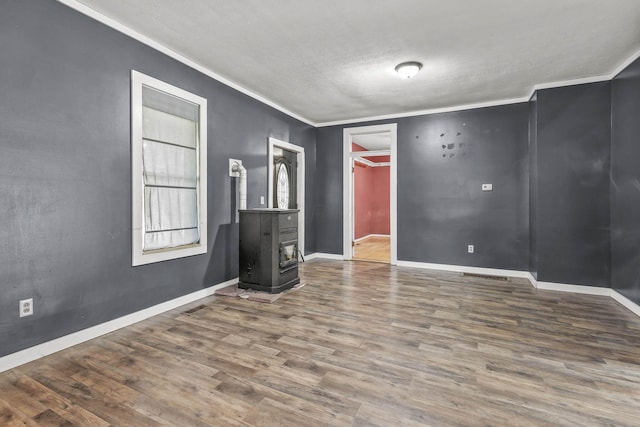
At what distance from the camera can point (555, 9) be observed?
252 centimetres

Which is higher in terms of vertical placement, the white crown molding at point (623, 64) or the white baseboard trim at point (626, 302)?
the white crown molding at point (623, 64)

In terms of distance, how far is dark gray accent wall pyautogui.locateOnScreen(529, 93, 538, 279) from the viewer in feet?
13.9

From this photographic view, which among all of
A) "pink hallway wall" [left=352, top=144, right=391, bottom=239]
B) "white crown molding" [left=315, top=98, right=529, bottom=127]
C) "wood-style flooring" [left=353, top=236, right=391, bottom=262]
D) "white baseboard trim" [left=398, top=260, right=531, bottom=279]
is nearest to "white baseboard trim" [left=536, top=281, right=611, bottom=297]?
"white baseboard trim" [left=398, top=260, right=531, bottom=279]

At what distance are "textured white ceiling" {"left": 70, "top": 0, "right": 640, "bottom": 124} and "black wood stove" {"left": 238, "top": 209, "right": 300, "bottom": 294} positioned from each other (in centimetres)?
177

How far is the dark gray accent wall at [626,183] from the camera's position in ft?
10.6

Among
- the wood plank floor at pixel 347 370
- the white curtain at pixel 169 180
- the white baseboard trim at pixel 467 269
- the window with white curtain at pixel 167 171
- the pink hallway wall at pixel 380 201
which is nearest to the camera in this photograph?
the wood plank floor at pixel 347 370

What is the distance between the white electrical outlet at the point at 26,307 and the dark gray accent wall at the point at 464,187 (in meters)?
4.88

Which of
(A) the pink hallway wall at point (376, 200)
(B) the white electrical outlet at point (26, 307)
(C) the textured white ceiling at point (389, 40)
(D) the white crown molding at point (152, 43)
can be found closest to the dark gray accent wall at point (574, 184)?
(C) the textured white ceiling at point (389, 40)

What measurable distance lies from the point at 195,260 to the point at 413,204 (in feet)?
12.3

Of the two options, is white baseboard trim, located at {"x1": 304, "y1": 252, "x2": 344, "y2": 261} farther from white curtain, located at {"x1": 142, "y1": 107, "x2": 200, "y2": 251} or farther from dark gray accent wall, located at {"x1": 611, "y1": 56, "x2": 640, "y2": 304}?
dark gray accent wall, located at {"x1": 611, "y1": 56, "x2": 640, "y2": 304}

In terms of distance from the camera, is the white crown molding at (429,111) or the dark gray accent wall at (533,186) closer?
the dark gray accent wall at (533,186)

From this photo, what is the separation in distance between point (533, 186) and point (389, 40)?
120 inches

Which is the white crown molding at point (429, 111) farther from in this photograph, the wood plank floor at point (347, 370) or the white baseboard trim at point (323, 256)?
the wood plank floor at point (347, 370)

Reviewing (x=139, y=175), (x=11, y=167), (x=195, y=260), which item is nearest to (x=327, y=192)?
(x=195, y=260)
